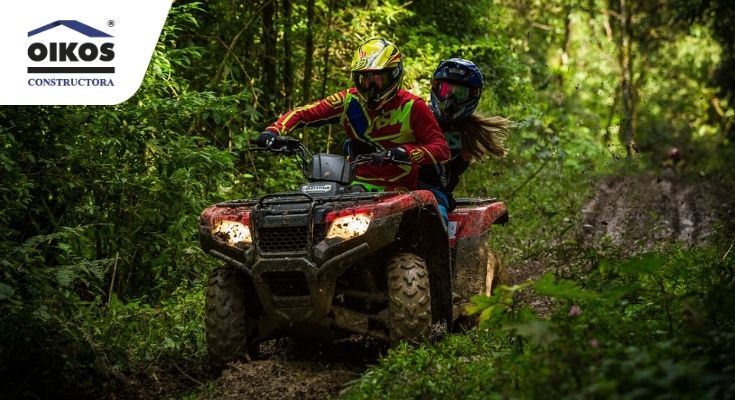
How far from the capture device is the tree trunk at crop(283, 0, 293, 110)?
12620 mm

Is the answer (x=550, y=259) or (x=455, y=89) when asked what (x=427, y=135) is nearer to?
(x=455, y=89)

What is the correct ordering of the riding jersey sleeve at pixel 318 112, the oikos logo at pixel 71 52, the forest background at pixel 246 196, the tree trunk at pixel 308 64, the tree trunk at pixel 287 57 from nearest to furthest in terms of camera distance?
the forest background at pixel 246 196 < the riding jersey sleeve at pixel 318 112 < the oikos logo at pixel 71 52 < the tree trunk at pixel 308 64 < the tree trunk at pixel 287 57

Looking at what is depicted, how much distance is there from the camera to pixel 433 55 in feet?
49.8

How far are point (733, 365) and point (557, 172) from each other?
15349 millimetres

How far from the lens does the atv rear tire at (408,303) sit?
625 cm

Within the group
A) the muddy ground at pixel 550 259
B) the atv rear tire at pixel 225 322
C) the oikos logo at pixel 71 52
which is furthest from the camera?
the oikos logo at pixel 71 52

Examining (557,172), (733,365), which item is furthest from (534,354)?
(557,172)

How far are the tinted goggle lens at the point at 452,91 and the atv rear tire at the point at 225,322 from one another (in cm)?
272

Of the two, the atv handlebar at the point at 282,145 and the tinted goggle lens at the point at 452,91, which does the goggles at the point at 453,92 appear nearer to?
the tinted goggle lens at the point at 452,91

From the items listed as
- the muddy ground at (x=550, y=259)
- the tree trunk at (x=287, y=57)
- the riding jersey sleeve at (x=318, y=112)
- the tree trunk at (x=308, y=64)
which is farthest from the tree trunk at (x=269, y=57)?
the riding jersey sleeve at (x=318, y=112)

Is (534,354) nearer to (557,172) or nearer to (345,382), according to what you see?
(345,382)

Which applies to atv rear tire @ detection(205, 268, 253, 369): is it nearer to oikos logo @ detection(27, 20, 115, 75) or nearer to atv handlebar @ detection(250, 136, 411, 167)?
atv handlebar @ detection(250, 136, 411, 167)

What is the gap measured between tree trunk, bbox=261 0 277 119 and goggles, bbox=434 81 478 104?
4662 mm

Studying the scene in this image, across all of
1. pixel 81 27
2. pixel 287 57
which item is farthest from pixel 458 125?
pixel 287 57
